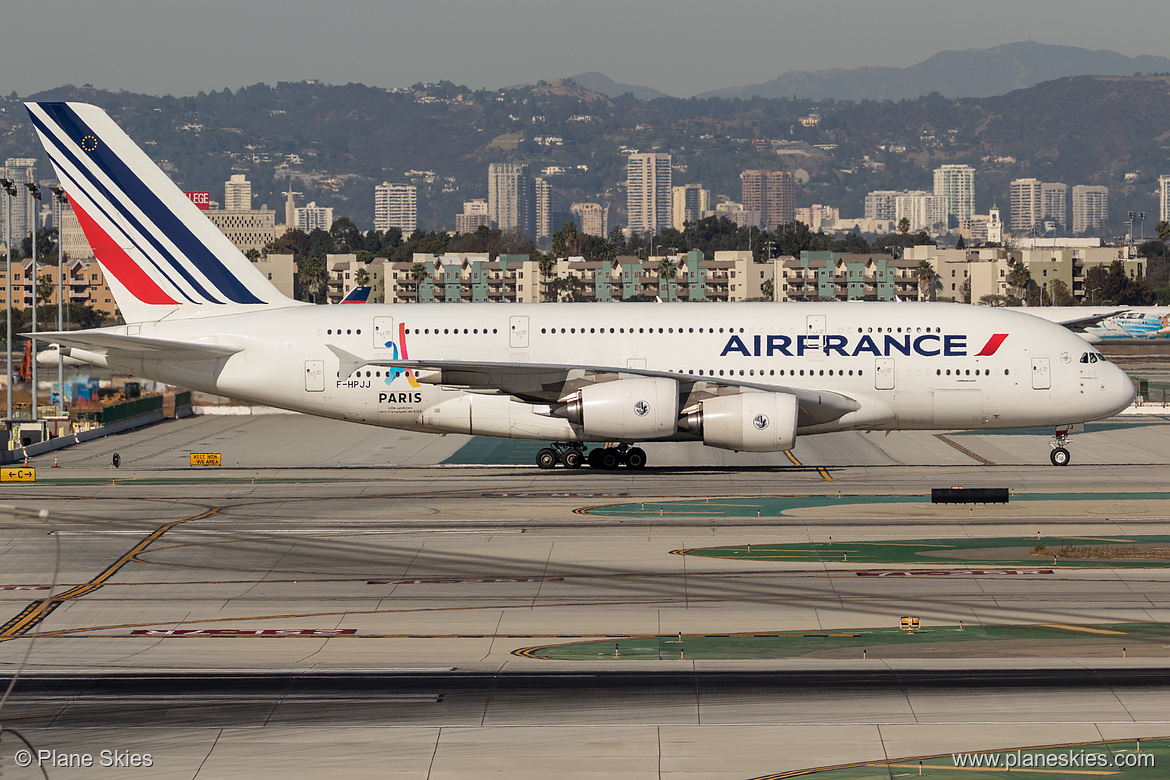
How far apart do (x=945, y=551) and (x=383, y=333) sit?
2191 cm

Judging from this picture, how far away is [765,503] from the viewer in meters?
36.3

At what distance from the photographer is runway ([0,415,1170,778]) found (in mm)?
16562

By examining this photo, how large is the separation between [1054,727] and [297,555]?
1827cm

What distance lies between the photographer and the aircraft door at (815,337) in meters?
42.8

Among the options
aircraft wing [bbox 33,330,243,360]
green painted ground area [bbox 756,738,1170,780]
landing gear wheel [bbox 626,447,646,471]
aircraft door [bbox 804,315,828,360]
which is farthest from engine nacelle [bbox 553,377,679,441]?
green painted ground area [bbox 756,738,1170,780]

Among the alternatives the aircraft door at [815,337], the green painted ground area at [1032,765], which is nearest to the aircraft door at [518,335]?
the aircraft door at [815,337]

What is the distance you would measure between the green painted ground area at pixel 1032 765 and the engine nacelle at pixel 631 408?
25643 mm

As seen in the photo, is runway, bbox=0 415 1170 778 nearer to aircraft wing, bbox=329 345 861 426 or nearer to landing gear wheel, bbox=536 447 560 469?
aircraft wing, bbox=329 345 861 426

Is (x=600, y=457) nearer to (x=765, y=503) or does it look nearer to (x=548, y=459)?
(x=548, y=459)

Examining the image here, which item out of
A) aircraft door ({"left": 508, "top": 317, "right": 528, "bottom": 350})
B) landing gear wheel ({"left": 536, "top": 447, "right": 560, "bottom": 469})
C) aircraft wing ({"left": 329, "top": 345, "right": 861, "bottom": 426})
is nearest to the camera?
aircraft wing ({"left": 329, "top": 345, "right": 861, "bottom": 426})

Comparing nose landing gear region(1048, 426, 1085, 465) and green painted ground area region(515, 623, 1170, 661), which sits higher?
nose landing gear region(1048, 426, 1085, 465)

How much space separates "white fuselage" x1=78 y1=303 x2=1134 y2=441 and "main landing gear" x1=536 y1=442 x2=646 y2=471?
176cm

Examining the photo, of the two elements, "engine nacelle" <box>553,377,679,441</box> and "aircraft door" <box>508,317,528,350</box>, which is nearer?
"engine nacelle" <box>553,377,679,441</box>

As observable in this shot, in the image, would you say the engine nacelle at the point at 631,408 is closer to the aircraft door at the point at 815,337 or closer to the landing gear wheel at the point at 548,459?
the landing gear wheel at the point at 548,459
